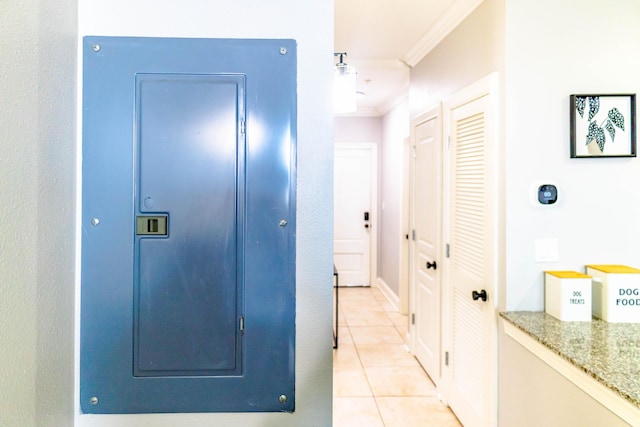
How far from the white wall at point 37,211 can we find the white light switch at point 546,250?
6.32 feet

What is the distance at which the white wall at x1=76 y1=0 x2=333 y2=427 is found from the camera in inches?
38.5

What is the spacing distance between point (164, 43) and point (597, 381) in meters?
1.63

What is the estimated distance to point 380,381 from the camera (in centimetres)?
311

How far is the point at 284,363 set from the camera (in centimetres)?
98

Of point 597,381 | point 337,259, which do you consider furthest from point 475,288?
point 337,259

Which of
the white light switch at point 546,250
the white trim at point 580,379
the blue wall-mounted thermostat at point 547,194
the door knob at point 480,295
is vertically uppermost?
the blue wall-mounted thermostat at point 547,194

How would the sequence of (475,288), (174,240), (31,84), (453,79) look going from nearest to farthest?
(31,84) < (174,240) < (475,288) < (453,79)

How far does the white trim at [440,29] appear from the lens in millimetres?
2350

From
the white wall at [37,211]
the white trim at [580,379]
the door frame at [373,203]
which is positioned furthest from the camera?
the door frame at [373,203]

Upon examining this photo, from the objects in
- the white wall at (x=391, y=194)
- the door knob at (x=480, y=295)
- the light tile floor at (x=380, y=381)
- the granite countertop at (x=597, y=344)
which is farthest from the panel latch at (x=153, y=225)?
the white wall at (x=391, y=194)

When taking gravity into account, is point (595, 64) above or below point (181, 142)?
above

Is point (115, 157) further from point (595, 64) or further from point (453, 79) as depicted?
point (453, 79)

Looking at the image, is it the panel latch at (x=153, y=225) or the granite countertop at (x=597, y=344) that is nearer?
the panel latch at (x=153, y=225)

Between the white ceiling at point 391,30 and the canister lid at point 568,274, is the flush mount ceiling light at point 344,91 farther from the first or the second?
the canister lid at point 568,274
